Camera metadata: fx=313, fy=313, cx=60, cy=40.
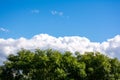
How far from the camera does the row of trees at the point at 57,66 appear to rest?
6975 cm

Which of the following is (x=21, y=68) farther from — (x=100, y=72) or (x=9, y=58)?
(x=100, y=72)

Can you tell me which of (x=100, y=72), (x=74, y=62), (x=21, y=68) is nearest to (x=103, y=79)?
(x=100, y=72)

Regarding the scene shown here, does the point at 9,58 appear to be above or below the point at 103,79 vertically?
above

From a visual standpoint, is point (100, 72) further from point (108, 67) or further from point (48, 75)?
point (48, 75)

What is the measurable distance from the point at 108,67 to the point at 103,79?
3206 mm

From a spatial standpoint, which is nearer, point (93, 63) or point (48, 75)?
point (48, 75)

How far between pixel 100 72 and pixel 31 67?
1639 cm

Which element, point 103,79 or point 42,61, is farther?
point 103,79

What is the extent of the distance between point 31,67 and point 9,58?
6.62 m

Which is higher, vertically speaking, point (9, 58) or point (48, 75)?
point (9, 58)

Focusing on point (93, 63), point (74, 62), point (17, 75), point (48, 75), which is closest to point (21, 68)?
point (17, 75)

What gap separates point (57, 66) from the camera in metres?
70.5

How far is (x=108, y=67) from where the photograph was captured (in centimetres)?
7388

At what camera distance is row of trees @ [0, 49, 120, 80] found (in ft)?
229
